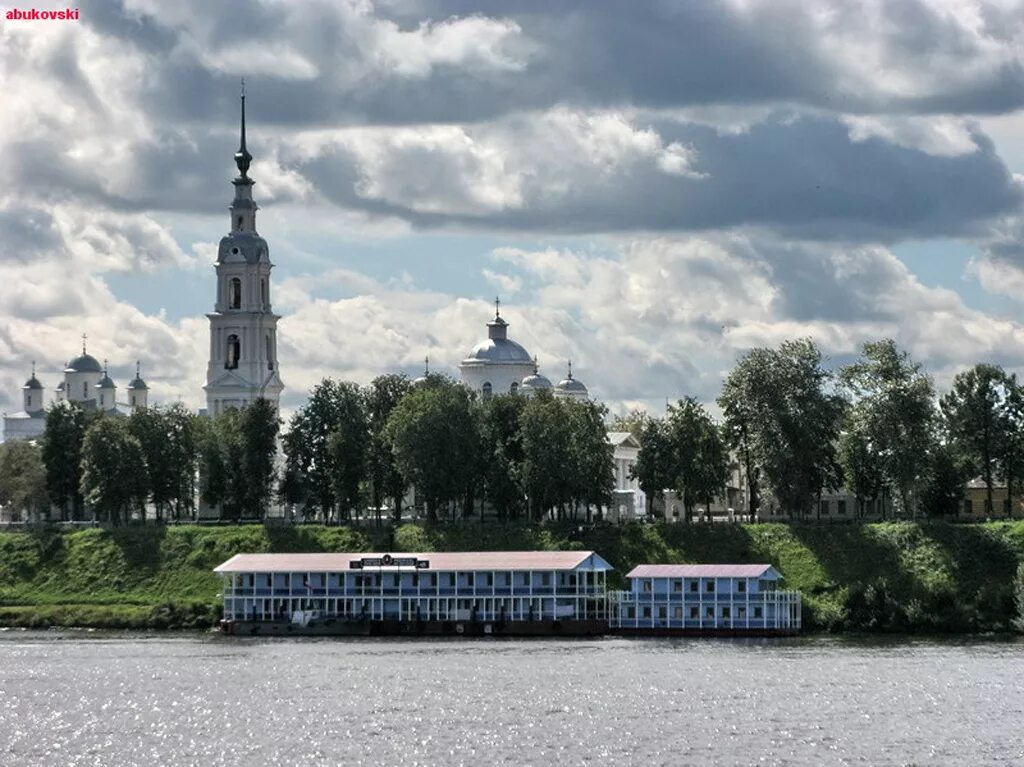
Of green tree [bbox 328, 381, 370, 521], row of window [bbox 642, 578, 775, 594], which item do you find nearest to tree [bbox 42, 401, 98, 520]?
green tree [bbox 328, 381, 370, 521]

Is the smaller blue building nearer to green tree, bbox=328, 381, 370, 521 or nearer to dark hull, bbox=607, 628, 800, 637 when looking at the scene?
dark hull, bbox=607, 628, 800, 637

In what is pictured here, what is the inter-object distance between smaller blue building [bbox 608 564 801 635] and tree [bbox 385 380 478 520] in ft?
74.9

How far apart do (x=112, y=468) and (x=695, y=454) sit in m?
41.8

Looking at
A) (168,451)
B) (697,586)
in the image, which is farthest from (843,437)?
(168,451)

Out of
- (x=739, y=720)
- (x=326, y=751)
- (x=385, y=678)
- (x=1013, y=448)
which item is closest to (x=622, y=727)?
(x=739, y=720)

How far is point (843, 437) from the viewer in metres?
155

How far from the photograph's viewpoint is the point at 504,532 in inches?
6063

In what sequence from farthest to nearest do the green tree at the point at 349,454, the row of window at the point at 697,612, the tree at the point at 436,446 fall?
the green tree at the point at 349,454, the tree at the point at 436,446, the row of window at the point at 697,612

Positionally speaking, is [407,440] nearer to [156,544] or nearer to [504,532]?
[504,532]

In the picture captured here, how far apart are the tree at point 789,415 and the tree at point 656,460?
6.70 m

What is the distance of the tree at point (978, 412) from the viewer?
156m

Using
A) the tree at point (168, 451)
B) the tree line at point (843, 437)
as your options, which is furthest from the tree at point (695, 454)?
the tree at point (168, 451)

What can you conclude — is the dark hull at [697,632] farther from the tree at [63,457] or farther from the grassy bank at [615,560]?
the tree at [63,457]

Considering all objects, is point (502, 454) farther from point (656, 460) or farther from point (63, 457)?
point (63, 457)
